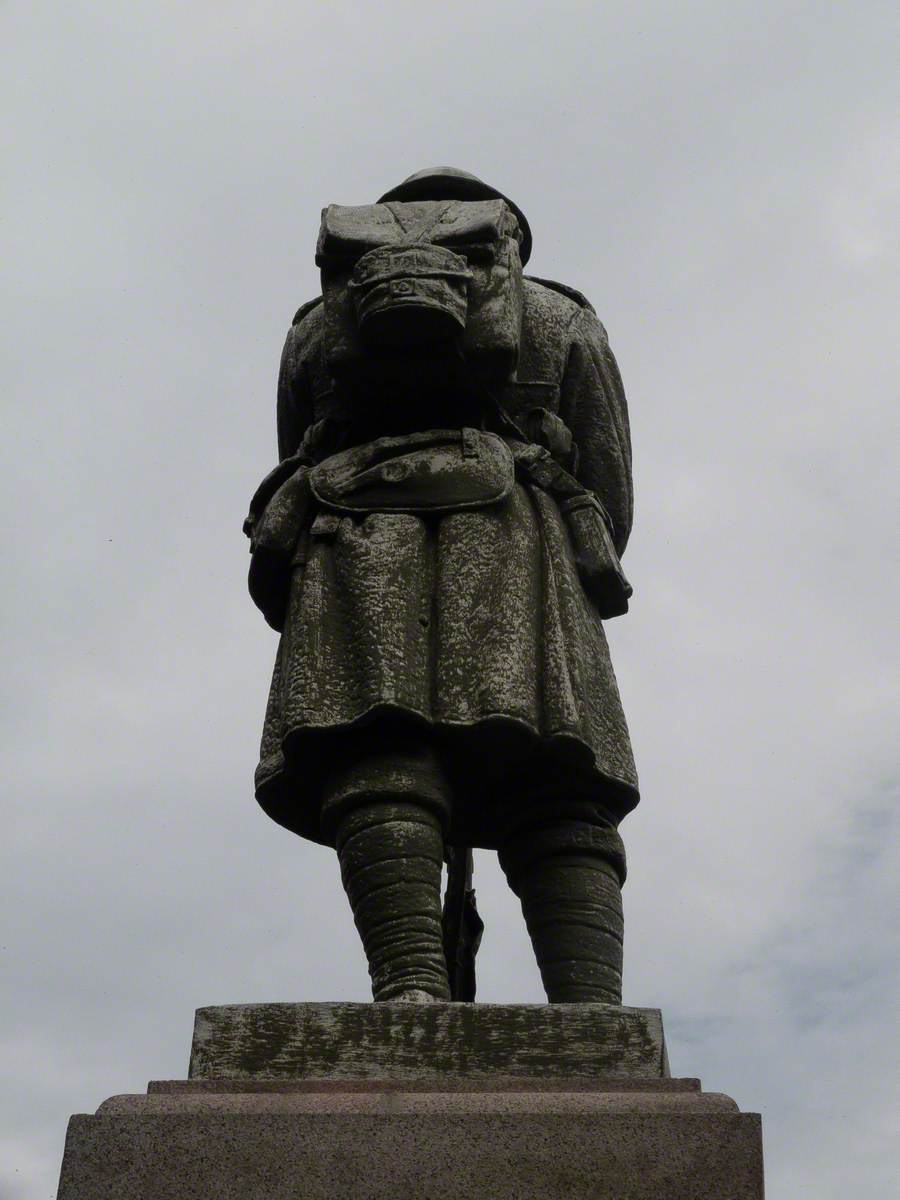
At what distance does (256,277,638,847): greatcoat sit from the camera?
232 inches

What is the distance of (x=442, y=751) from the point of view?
596 cm

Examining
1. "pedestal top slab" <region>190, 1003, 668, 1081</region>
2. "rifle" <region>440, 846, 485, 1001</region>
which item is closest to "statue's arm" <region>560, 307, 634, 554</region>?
"rifle" <region>440, 846, 485, 1001</region>

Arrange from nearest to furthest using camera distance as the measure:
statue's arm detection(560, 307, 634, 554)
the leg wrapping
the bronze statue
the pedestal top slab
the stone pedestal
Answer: the stone pedestal → the pedestal top slab → the leg wrapping → the bronze statue → statue's arm detection(560, 307, 634, 554)

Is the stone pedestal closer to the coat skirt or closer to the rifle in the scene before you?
the coat skirt

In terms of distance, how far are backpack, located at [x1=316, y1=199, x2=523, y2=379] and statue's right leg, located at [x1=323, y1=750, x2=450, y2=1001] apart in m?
1.51

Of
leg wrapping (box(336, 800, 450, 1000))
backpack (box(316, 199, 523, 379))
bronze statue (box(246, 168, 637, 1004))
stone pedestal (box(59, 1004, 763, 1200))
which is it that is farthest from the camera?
backpack (box(316, 199, 523, 379))

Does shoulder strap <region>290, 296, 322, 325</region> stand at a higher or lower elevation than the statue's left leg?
higher

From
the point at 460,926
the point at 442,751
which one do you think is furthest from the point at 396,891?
the point at 460,926

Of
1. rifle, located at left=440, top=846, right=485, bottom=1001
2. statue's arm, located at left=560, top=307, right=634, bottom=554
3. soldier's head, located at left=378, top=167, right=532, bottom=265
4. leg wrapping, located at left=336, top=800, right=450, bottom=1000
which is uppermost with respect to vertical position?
soldier's head, located at left=378, top=167, right=532, bottom=265

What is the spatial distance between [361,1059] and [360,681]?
4.20 ft

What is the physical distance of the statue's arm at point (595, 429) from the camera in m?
7.09

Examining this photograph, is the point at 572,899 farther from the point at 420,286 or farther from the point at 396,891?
the point at 420,286

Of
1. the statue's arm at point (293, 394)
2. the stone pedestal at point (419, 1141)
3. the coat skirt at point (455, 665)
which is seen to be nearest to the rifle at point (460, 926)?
the coat skirt at point (455, 665)

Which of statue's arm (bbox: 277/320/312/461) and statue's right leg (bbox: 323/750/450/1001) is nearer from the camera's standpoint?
statue's right leg (bbox: 323/750/450/1001)
